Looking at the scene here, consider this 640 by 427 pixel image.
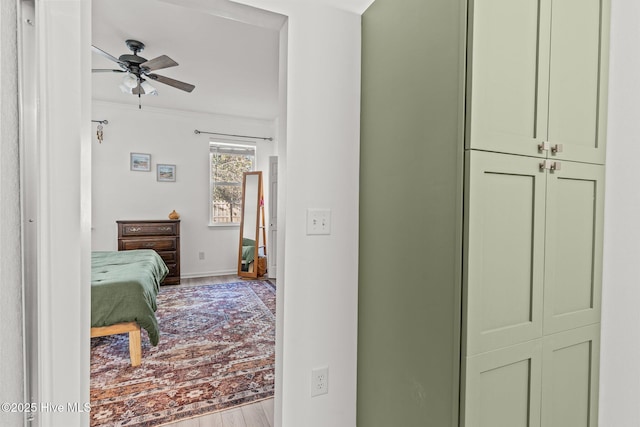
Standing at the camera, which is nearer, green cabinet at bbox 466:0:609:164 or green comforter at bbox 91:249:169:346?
green cabinet at bbox 466:0:609:164

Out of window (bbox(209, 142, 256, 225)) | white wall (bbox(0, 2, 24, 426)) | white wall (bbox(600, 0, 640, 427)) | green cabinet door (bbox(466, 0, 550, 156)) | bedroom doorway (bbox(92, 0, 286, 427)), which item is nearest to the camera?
white wall (bbox(0, 2, 24, 426))

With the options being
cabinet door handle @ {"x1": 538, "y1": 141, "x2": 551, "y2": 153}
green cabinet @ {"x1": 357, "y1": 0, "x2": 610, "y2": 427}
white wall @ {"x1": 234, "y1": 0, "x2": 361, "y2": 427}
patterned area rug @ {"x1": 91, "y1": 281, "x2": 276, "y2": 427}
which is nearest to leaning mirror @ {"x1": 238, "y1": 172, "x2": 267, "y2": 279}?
patterned area rug @ {"x1": 91, "y1": 281, "x2": 276, "y2": 427}

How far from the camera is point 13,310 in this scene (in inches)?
24.3

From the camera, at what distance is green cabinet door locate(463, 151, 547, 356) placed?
100 cm

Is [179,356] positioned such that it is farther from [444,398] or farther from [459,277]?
[459,277]

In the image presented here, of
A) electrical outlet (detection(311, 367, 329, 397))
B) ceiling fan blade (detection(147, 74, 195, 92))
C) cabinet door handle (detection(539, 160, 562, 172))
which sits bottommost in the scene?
electrical outlet (detection(311, 367, 329, 397))

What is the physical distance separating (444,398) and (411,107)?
101 centimetres

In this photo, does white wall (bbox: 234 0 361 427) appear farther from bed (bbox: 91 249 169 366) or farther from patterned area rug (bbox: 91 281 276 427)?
bed (bbox: 91 249 169 366)

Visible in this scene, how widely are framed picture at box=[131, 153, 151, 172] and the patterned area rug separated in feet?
7.50

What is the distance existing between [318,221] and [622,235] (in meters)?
1.22

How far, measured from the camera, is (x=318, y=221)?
Answer: 1457 millimetres

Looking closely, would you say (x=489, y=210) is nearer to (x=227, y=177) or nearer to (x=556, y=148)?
(x=556, y=148)

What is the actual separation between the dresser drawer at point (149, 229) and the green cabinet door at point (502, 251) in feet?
15.1

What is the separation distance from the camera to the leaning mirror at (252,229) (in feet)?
17.5
